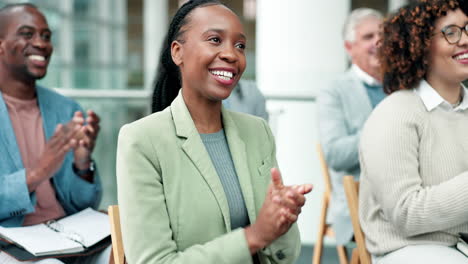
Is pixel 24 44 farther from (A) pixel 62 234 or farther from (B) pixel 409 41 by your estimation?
(B) pixel 409 41

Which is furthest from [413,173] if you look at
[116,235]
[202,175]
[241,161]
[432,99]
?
[116,235]

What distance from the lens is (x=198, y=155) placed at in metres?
1.38

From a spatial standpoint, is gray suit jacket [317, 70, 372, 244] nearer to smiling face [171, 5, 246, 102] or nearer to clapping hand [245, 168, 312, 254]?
smiling face [171, 5, 246, 102]

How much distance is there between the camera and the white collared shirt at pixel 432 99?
6.01 feet

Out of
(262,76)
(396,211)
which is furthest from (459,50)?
(262,76)

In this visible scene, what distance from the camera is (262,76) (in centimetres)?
429

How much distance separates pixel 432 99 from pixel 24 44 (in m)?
1.57

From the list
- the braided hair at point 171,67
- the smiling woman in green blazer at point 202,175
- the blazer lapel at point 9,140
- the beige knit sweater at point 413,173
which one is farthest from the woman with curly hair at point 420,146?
the blazer lapel at point 9,140

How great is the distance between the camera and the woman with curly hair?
166cm

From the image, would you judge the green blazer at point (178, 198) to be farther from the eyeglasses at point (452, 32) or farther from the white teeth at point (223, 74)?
the eyeglasses at point (452, 32)

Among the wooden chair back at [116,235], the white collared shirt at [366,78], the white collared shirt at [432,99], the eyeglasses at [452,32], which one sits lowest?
the wooden chair back at [116,235]

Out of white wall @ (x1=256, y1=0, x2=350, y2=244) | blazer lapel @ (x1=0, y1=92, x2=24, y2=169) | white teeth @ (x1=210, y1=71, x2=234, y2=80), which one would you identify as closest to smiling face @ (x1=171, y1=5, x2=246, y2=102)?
white teeth @ (x1=210, y1=71, x2=234, y2=80)

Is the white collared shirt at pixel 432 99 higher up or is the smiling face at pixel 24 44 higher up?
the smiling face at pixel 24 44

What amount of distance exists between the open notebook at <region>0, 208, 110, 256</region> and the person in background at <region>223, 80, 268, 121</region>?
0.86 metres
